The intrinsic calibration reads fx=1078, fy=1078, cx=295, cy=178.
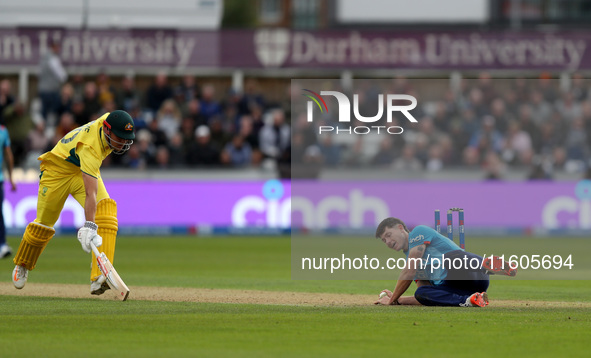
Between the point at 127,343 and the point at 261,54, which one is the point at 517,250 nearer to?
the point at 127,343

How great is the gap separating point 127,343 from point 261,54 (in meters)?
22.9

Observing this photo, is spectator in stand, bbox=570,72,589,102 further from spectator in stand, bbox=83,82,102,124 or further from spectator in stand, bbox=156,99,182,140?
spectator in stand, bbox=83,82,102,124

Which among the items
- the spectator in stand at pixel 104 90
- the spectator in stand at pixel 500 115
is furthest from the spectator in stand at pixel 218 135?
the spectator in stand at pixel 500 115

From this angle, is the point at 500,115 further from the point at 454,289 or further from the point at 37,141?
the point at 454,289

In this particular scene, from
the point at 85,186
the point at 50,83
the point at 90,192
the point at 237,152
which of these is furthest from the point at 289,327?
the point at 50,83

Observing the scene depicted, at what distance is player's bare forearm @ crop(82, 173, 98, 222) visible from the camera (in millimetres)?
12648

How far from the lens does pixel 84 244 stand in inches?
499

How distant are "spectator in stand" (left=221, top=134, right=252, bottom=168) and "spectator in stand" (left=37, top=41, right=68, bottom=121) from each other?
5.12 metres

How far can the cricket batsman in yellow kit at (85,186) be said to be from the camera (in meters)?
12.7

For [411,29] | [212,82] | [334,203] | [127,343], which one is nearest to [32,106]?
[212,82]

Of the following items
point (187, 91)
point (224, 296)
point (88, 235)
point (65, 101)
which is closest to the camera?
point (88, 235)

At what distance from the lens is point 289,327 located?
429 inches

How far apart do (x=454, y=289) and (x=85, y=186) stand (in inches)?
178

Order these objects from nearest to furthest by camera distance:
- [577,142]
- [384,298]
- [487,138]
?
[384,298] < [487,138] < [577,142]
